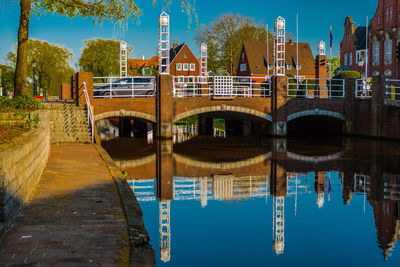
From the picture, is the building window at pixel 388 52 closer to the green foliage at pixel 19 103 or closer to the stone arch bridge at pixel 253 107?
the stone arch bridge at pixel 253 107

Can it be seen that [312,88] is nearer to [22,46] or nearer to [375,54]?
[22,46]

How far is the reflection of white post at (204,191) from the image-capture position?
10549 millimetres

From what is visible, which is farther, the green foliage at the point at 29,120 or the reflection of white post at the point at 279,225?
the green foliage at the point at 29,120

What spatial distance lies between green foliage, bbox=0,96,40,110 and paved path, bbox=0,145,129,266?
25.5 ft

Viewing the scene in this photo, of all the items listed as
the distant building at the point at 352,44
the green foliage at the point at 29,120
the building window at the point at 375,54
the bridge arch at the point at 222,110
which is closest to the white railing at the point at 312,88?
the bridge arch at the point at 222,110

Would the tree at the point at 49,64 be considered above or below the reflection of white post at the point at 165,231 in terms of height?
above

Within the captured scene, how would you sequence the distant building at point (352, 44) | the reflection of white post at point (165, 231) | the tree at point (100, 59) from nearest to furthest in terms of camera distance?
the reflection of white post at point (165, 231) < the distant building at point (352, 44) < the tree at point (100, 59)

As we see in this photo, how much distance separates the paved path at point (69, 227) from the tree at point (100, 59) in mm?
64038

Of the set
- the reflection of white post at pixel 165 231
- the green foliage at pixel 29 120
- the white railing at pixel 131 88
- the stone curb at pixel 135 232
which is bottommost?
the reflection of white post at pixel 165 231

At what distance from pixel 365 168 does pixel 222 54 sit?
45.6 metres

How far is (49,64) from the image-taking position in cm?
6506

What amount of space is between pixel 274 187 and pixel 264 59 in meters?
54.9

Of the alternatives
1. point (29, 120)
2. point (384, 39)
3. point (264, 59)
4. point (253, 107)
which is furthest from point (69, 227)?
point (264, 59)

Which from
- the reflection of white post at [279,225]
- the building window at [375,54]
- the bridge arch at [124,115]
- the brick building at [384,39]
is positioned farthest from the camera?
the building window at [375,54]
